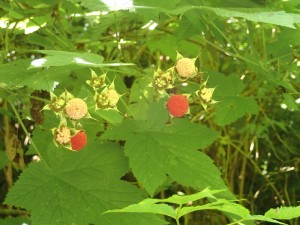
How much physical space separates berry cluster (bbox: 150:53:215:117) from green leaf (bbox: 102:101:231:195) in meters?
0.14

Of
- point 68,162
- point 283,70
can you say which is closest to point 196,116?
point 283,70

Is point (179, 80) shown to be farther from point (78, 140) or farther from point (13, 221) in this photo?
point (13, 221)

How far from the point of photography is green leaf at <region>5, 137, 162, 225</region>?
1.00 meters

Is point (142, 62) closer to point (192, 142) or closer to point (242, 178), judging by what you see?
point (242, 178)

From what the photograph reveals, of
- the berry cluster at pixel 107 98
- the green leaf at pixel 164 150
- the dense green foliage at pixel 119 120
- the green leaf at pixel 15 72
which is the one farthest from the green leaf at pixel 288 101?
the green leaf at pixel 15 72

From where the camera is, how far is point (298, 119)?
2.07 meters

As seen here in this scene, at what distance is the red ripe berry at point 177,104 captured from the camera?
3.23 feet

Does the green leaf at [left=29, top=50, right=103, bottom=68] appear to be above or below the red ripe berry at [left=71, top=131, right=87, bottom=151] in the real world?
above

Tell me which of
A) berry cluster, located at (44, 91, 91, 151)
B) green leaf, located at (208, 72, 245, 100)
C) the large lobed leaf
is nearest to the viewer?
berry cluster, located at (44, 91, 91, 151)

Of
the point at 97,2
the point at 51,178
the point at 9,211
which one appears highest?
the point at 97,2

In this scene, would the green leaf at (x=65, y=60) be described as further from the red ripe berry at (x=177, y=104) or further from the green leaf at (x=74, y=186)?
the green leaf at (x=74, y=186)

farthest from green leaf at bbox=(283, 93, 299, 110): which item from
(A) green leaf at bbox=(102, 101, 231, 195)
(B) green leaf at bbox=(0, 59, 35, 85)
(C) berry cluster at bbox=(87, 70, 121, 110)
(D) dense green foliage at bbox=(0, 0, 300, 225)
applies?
(B) green leaf at bbox=(0, 59, 35, 85)

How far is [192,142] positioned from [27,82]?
413 mm

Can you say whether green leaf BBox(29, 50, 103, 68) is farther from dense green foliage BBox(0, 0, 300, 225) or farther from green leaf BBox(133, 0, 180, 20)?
green leaf BBox(133, 0, 180, 20)
